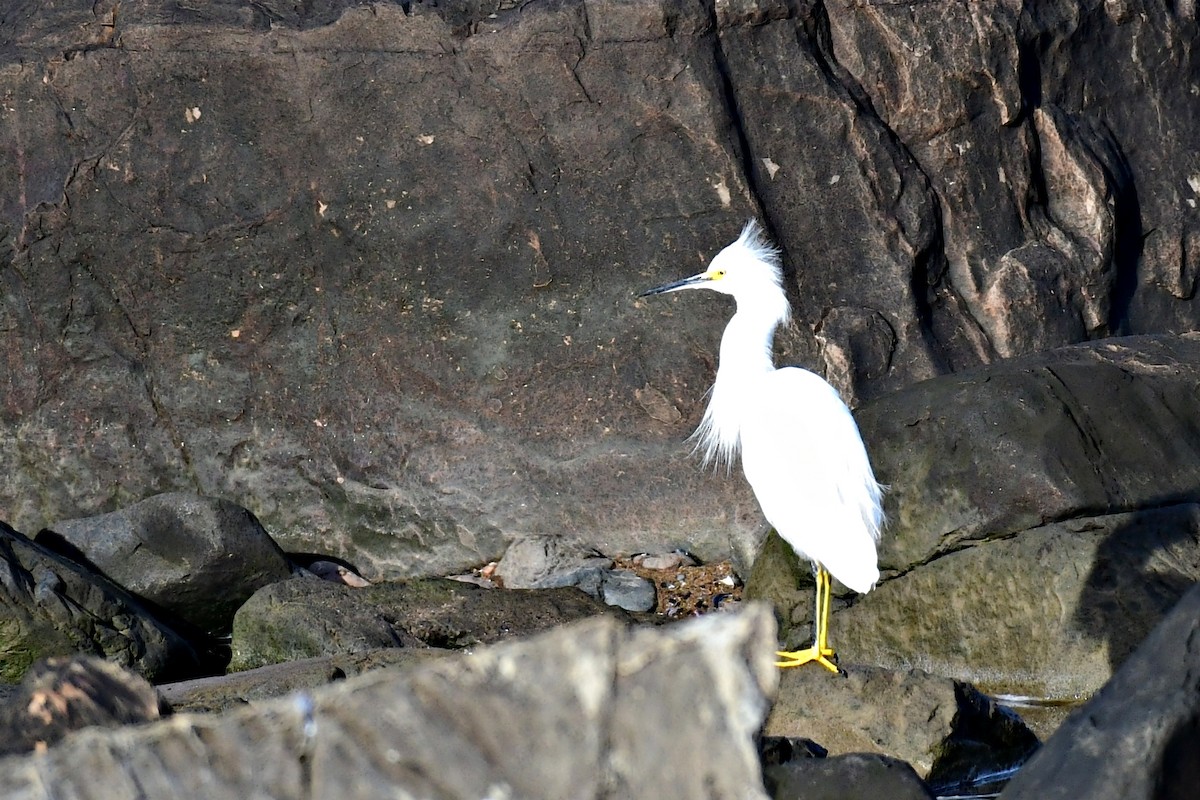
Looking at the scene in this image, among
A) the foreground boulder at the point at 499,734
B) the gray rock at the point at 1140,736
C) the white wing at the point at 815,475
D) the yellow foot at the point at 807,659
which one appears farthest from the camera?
the white wing at the point at 815,475

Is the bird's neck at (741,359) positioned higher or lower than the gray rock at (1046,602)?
higher

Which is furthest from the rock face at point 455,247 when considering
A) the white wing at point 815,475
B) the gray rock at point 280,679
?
the gray rock at point 280,679

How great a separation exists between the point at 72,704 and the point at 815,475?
3237mm

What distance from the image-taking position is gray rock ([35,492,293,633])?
7.24m

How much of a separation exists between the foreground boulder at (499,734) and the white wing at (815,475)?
3462mm

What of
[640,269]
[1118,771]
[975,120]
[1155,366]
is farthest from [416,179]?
[1118,771]

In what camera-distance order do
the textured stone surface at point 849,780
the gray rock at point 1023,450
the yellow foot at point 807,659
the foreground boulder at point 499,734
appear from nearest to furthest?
the foreground boulder at point 499,734, the textured stone surface at point 849,780, the yellow foot at point 807,659, the gray rock at point 1023,450

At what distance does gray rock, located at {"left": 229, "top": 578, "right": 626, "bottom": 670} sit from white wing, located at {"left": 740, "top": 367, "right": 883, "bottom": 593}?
4.81ft

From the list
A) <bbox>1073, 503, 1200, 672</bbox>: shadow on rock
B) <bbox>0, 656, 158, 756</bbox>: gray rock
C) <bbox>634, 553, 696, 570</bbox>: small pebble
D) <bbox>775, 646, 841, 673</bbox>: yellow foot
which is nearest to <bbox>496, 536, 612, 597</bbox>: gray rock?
<bbox>634, 553, 696, 570</bbox>: small pebble

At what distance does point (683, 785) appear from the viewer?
1901 millimetres

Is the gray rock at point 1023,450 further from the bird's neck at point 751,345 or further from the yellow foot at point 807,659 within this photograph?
the yellow foot at point 807,659

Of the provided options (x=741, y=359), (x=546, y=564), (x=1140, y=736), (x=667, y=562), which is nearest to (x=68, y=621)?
(x=546, y=564)

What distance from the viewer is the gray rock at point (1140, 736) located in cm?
263

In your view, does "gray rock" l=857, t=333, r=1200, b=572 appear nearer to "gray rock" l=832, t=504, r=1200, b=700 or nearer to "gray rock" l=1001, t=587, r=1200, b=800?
"gray rock" l=832, t=504, r=1200, b=700
